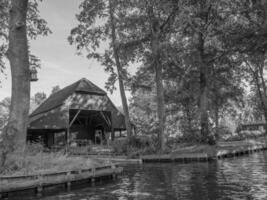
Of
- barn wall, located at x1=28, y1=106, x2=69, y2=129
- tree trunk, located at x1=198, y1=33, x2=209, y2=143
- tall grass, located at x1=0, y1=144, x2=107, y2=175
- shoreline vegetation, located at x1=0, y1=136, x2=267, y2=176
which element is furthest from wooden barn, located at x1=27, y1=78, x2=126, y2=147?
tall grass, located at x1=0, y1=144, x2=107, y2=175

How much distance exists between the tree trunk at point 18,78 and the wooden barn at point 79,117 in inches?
518

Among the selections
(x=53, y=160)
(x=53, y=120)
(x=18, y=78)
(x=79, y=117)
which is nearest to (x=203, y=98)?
(x=53, y=120)

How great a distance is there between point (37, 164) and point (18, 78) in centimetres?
363

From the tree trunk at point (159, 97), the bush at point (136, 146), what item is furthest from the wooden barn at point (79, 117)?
the tree trunk at point (159, 97)

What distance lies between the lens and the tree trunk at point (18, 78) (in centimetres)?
1024

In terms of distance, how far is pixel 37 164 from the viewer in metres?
9.86

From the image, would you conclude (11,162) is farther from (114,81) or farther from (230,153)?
(230,153)

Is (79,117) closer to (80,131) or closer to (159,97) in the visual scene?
(80,131)

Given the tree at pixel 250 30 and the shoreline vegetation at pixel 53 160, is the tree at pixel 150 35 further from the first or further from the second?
the tree at pixel 250 30

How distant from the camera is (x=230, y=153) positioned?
19109 millimetres

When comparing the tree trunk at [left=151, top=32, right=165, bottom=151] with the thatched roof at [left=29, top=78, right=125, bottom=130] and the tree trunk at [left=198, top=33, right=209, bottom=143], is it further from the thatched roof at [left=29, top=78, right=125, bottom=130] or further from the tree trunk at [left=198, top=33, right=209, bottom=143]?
the thatched roof at [left=29, top=78, right=125, bottom=130]

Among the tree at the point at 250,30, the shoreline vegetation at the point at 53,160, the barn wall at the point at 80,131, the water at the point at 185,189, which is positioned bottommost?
the water at the point at 185,189

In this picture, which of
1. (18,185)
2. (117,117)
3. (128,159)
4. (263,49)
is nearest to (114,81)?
(128,159)

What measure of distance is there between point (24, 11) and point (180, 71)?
55.4ft
